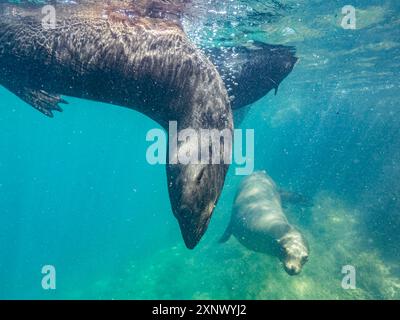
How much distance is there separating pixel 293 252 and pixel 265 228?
1.37 metres

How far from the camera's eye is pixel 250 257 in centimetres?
1434

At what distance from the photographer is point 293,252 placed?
8.60 meters

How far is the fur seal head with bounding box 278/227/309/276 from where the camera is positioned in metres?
8.44

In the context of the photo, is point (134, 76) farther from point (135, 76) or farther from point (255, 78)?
point (255, 78)

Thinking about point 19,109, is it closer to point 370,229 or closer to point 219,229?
point 219,229

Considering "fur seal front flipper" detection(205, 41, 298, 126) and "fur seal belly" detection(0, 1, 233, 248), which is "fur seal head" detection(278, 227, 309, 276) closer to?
"fur seal front flipper" detection(205, 41, 298, 126)

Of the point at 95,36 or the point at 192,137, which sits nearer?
the point at 192,137

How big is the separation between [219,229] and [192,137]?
1858cm

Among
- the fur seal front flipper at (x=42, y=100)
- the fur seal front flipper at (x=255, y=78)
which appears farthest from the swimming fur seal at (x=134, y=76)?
the fur seal front flipper at (x=255, y=78)

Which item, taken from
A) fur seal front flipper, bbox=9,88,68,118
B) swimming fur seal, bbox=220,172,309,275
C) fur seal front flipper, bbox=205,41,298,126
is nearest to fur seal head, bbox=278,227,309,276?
swimming fur seal, bbox=220,172,309,275

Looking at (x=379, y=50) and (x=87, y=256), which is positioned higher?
(x=379, y=50)

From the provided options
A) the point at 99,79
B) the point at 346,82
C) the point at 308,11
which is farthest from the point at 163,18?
the point at 346,82

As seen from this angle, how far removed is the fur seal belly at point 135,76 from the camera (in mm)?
3920

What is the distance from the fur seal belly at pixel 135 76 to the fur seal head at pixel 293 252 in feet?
16.6
